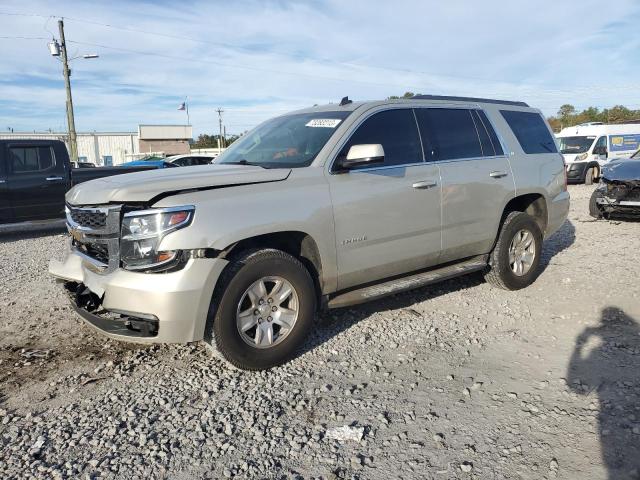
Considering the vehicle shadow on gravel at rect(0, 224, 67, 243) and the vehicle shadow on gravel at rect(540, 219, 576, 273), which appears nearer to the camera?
the vehicle shadow on gravel at rect(540, 219, 576, 273)

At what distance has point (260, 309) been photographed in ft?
12.0

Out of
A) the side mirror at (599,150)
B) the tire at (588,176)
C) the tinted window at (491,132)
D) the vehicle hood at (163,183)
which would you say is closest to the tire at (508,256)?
the tinted window at (491,132)

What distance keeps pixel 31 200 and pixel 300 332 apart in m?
7.83

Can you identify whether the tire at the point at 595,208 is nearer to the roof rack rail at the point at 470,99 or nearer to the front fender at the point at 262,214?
the roof rack rail at the point at 470,99

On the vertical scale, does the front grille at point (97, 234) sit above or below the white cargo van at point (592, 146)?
below

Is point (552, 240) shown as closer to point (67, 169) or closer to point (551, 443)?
point (551, 443)

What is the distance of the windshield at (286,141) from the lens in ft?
13.7

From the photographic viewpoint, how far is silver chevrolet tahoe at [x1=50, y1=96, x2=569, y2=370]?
10.9 feet

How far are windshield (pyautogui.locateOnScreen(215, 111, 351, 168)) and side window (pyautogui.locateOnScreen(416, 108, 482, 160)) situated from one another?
851mm

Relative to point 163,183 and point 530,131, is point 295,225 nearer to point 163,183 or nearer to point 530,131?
point 163,183

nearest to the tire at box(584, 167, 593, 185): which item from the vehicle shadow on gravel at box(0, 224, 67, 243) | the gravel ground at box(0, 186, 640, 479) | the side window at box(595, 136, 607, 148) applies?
the side window at box(595, 136, 607, 148)

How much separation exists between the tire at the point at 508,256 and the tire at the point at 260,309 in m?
2.42

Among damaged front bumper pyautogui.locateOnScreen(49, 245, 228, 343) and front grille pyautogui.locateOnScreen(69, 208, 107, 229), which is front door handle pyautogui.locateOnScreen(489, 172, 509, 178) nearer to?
damaged front bumper pyautogui.locateOnScreen(49, 245, 228, 343)

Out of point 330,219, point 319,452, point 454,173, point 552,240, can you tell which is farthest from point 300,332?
point 552,240
